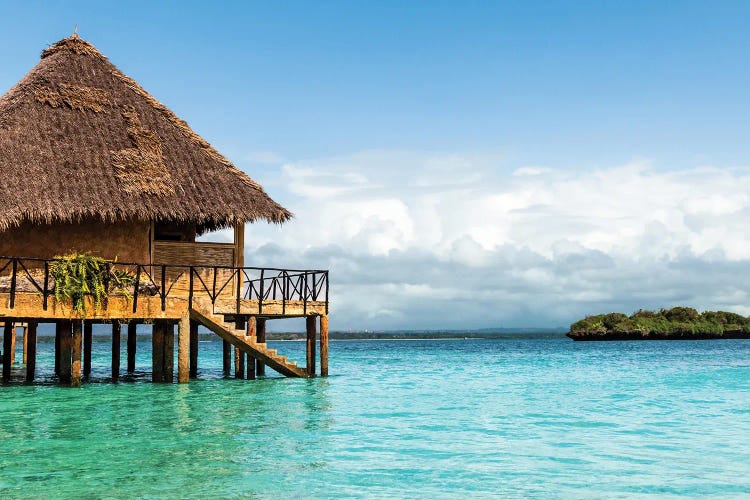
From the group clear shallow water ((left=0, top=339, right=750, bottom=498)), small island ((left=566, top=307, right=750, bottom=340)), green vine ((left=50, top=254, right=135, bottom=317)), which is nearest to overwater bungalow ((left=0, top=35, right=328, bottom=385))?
green vine ((left=50, top=254, right=135, bottom=317))

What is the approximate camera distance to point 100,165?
25203 millimetres

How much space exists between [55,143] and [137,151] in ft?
7.23

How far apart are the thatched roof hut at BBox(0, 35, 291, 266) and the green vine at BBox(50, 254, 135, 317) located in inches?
51.6

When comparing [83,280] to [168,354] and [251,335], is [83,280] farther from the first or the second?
[251,335]

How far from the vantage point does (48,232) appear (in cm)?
2439

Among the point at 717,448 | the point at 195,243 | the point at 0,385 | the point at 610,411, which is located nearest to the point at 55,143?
the point at 195,243

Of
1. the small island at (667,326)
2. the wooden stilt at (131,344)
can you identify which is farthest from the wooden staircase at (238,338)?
the small island at (667,326)

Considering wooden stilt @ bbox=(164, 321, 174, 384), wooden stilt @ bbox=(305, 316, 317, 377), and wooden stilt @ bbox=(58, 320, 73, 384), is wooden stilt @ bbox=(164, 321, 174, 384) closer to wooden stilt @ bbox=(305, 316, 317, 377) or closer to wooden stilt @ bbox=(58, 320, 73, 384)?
wooden stilt @ bbox=(58, 320, 73, 384)

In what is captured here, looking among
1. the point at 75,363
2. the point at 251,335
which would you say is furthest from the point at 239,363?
the point at 75,363

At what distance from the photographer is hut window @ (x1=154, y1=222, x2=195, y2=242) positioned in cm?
2678

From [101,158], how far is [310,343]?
8.15m

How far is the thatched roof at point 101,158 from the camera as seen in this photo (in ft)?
78.2

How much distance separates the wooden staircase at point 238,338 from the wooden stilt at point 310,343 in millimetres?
328

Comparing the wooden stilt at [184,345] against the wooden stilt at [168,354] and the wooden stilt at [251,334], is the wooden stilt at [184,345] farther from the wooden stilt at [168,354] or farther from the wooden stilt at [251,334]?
the wooden stilt at [251,334]
